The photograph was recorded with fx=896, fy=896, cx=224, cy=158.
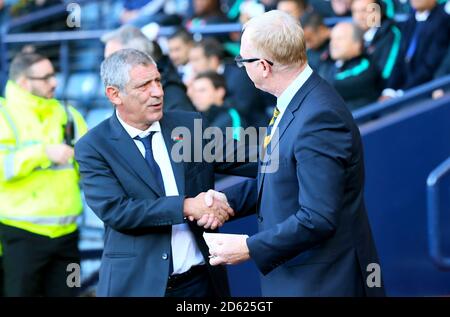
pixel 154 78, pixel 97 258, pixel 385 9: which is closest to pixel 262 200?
pixel 154 78

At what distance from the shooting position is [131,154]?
168 inches

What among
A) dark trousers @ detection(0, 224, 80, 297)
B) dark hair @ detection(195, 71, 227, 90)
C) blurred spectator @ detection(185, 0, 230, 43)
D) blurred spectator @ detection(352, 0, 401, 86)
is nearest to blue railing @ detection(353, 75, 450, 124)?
blurred spectator @ detection(352, 0, 401, 86)

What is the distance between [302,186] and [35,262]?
2.87 meters

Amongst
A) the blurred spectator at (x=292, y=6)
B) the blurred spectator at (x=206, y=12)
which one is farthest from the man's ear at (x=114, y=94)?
the blurred spectator at (x=206, y=12)

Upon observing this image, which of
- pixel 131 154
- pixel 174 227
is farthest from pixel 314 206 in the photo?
pixel 131 154

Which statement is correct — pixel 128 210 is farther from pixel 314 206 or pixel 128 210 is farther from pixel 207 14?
pixel 207 14

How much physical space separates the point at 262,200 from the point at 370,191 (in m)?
2.91

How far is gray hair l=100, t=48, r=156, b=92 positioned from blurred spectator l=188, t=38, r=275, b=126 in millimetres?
3898

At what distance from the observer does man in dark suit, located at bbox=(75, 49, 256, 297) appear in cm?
416

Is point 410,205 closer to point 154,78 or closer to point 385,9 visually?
point 385,9

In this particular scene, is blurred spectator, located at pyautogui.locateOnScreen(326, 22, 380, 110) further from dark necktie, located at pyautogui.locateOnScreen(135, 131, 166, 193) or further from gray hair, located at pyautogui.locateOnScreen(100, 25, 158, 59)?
dark necktie, located at pyautogui.locateOnScreen(135, 131, 166, 193)

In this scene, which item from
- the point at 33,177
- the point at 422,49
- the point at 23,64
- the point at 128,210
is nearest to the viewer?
the point at 128,210

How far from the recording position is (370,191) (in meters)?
6.72

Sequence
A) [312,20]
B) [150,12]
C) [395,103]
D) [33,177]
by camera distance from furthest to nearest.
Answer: [150,12] < [312,20] < [395,103] < [33,177]
